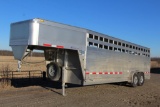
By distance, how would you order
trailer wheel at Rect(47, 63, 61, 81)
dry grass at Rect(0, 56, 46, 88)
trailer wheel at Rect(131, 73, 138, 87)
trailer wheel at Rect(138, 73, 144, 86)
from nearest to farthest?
trailer wheel at Rect(47, 63, 61, 81) → dry grass at Rect(0, 56, 46, 88) → trailer wheel at Rect(131, 73, 138, 87) → trailer wheel at Rect(138, 73, 144, 86)

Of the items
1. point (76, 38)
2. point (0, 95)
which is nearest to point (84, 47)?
point (76, 38)

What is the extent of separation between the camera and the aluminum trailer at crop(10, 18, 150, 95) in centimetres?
1031

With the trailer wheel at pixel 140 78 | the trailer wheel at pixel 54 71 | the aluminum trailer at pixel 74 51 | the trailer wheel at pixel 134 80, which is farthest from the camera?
the trailer wheel at pixel 140 78

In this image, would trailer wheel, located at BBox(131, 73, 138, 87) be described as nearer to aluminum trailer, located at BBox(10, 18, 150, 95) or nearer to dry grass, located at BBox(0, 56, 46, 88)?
aluminum trailer, located at BBox(10, 18, 150, 95)

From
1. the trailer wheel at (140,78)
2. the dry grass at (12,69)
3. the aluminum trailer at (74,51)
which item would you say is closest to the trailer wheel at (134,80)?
the aluminum trailer at (74,51)

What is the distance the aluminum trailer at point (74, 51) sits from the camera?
10.3 metres

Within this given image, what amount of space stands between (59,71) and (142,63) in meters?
Answer: 8.29

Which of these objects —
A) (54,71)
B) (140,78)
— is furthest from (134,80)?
(54,71)

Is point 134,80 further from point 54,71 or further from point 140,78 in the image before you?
point 54,71

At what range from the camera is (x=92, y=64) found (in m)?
12.7

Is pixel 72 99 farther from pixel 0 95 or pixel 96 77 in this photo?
pixel 0 95

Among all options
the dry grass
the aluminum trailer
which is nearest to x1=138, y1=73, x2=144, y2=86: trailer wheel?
the aluminum trailer

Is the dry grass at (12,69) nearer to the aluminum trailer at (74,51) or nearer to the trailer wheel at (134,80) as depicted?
the aluminum trailer at (74,51)

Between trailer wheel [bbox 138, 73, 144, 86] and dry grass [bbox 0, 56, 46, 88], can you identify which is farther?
trailer wheel [bbox 138, 73, 144, 86]
